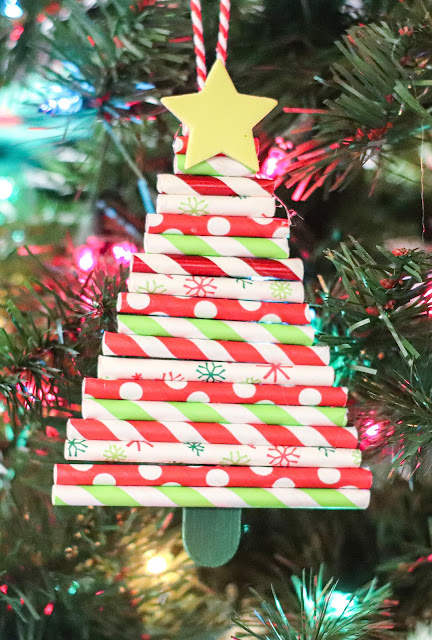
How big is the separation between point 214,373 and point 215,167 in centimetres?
18

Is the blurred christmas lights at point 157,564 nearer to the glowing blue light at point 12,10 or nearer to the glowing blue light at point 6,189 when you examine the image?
the glowing blue light at point 6,189

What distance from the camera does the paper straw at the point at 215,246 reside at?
0.53 m

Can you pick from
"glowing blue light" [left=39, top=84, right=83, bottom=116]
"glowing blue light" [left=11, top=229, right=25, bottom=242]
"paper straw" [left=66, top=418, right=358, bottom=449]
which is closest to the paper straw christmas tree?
"paper straw" [left=66, top=418, right=358, bottom=449]

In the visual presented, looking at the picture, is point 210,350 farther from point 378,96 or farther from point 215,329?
point 378,96

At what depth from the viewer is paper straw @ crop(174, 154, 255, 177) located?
545mm

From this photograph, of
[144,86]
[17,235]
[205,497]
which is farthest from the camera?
[17,235]

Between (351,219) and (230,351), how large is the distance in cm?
29

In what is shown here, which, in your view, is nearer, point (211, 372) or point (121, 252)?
point (211, 372)

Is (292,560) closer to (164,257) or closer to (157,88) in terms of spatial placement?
(164,257)

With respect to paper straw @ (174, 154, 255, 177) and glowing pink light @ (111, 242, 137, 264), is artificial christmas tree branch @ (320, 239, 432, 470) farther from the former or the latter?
glowing pink light @ (111, 242, 137, 264)

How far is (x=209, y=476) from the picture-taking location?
1.61 feet

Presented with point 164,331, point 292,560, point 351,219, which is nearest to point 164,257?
point 164,331

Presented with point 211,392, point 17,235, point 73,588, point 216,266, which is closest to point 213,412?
point 211,392

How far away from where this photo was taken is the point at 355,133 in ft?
1.90
